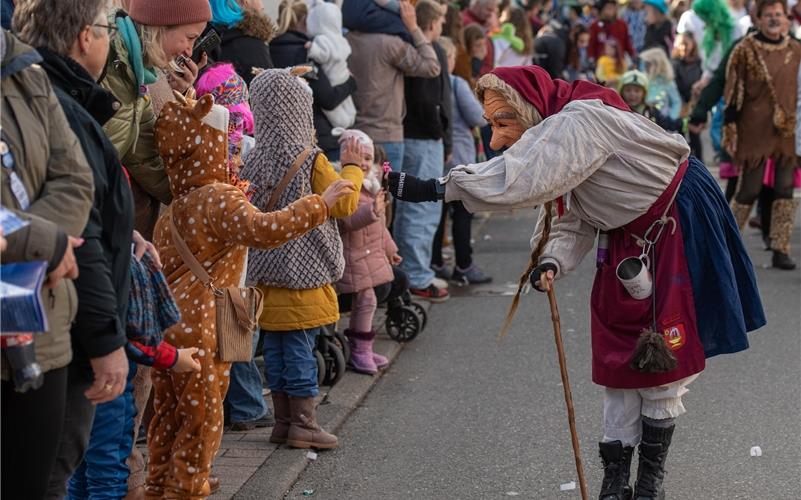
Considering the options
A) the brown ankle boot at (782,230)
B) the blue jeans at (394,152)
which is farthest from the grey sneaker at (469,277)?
the brown ankle boot at (782,230)

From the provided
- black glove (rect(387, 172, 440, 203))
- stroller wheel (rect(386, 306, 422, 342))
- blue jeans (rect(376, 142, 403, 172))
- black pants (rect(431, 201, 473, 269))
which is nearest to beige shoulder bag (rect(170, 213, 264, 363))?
black glove (rect(387, 172, 440, 203))

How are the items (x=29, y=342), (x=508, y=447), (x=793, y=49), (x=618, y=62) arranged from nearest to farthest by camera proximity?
(x=29, y=342) → (x=508, y=447) → (x=793, y=49) → (x=618, y=62)

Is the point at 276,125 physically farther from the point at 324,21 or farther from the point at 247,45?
the point at 324,21

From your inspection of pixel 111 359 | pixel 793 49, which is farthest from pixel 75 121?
pixel 793 49

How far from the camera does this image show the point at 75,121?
135 inches

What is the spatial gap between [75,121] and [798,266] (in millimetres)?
8393

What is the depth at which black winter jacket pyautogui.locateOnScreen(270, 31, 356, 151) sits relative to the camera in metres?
8.17

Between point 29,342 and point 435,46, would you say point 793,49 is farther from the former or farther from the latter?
point 29,342

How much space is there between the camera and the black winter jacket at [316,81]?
8.17m

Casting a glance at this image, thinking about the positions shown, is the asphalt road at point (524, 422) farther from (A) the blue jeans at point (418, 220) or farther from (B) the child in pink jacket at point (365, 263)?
(A) the blue jeans at point (418, 220)

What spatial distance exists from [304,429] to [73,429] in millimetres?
2608

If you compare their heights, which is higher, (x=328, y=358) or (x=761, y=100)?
(x=761, y=100)

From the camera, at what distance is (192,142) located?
15.2ft

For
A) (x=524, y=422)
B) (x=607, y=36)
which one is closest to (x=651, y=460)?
(x=524, y=422)
